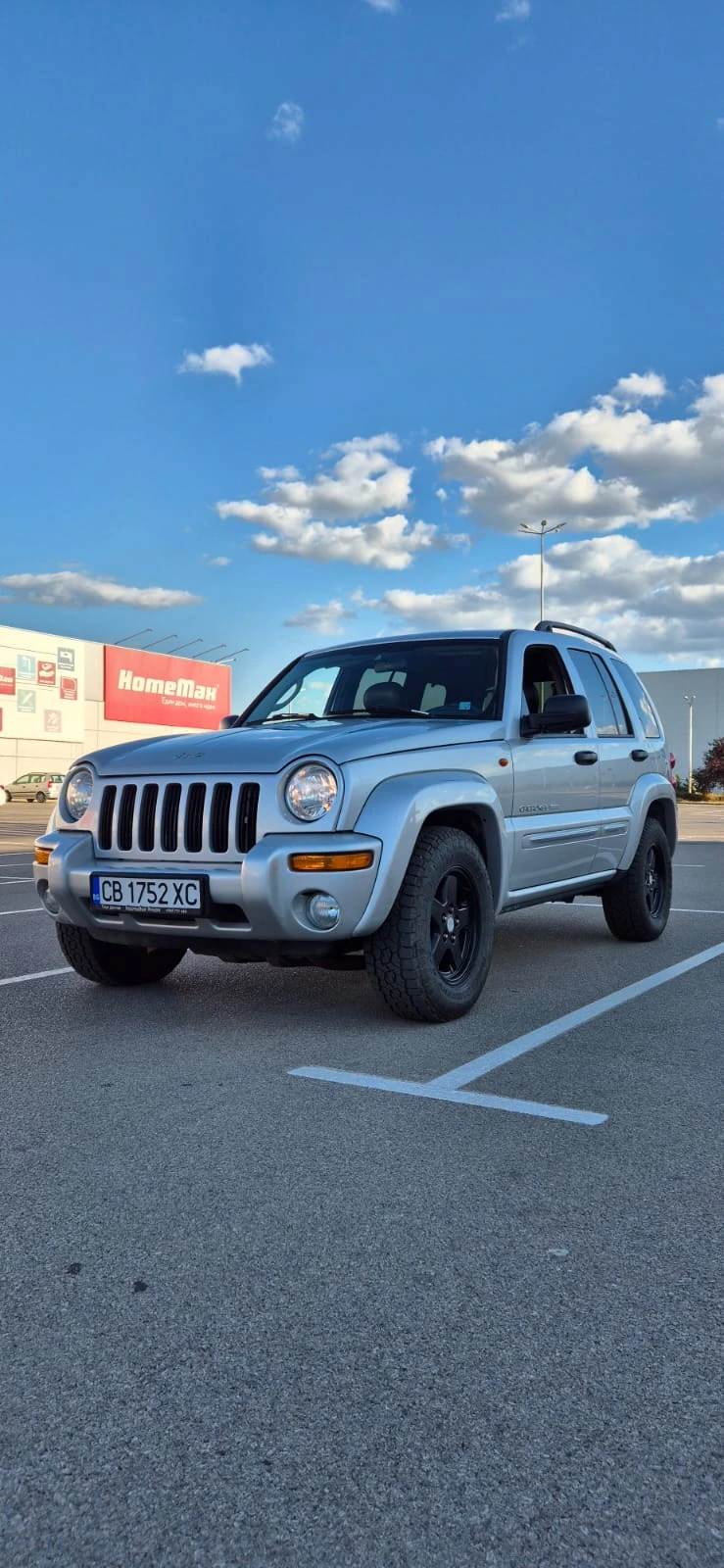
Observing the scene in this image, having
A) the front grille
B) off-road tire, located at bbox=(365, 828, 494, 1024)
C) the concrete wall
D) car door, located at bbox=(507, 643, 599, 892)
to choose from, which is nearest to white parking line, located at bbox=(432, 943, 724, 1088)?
off-road tire, located at bbox=(365, 828, 494, 1024)

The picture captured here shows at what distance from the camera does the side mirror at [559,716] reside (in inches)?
216

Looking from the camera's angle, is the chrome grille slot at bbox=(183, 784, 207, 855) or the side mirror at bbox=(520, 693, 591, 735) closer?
the chrome grille slot at bbox=(183, 784, 207, 855)

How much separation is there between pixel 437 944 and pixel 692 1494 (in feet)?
10.5

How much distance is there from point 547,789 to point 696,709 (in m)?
Result: 89.1

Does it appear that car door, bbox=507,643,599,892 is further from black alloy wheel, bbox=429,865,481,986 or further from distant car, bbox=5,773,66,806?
distant car, bbox=5,773,66,806

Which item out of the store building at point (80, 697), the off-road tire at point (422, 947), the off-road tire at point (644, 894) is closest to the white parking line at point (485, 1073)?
the off-road tire at point (422, 947)

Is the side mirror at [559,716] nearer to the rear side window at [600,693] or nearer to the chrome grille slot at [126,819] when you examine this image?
the rear side window at [600,693]

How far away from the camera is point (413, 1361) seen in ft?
6.72

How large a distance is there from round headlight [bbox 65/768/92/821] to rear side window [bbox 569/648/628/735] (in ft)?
9.52

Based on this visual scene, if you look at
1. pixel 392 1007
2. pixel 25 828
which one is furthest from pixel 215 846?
pixel 25 828

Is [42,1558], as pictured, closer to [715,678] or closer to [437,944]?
[437,944]

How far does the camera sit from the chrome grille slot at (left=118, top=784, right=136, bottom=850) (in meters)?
4.84

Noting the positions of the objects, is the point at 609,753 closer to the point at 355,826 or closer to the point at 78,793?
the point at 355,826

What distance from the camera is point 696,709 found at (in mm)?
91062
